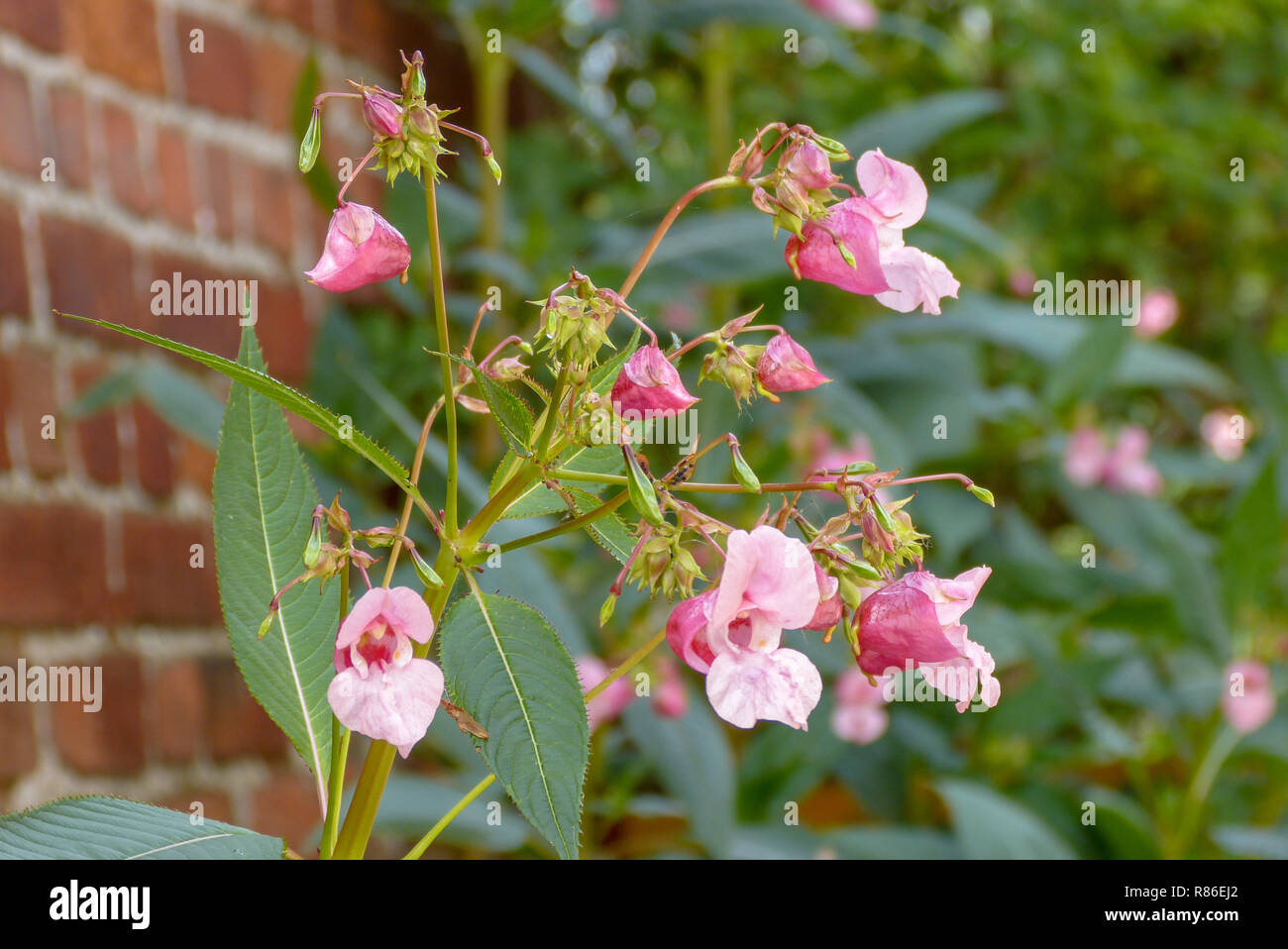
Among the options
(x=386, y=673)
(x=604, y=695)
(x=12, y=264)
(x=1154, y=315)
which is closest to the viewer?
(x=386, y=673)

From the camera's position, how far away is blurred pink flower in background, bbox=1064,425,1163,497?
1213 millimetres

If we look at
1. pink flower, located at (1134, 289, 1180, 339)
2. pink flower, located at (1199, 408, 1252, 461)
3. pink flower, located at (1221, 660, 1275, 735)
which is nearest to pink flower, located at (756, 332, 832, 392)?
pink flower, located at (1221, 660, 1275, 735)

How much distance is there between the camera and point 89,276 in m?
0.78

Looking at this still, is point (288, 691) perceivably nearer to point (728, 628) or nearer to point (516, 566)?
point (728, 628)

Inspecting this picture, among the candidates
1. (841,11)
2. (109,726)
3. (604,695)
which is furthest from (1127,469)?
(109,726)

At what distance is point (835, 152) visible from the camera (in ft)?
0.84

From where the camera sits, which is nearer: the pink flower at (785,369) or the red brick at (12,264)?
the pink flower at (785,369)

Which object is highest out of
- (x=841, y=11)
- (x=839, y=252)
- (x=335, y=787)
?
(x=841, y=11)

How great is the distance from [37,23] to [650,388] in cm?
69

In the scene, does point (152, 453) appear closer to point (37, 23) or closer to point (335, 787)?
point (37, 23)

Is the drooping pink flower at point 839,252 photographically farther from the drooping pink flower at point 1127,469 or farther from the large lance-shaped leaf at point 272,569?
the drooping pink flower at point 1127,469

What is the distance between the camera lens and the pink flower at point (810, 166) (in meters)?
0.25

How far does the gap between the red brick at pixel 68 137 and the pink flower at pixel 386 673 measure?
0.66 metres

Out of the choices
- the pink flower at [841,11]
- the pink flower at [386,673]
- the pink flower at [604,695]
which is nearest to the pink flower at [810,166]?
the pink flower at [386,673]
